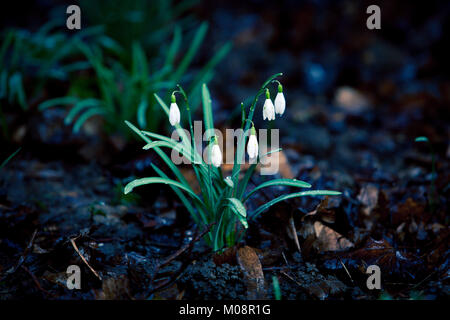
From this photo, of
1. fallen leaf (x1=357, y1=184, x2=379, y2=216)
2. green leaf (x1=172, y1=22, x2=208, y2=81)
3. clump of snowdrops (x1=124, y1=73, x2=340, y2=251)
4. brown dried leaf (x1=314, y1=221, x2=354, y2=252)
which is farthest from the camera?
green leaf (x1=172, y1=22, x2=208, y2=81)

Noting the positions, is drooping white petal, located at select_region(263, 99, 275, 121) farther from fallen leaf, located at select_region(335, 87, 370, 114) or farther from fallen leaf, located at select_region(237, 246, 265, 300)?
fallen leaf, located at select_region(335, 87, 370, 114)

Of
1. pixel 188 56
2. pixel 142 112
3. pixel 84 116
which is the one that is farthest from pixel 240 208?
pixel 188 56

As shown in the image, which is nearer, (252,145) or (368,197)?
(252,145)

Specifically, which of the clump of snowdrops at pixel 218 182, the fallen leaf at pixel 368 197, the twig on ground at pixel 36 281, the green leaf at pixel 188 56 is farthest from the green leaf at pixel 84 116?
the fallen leaf at pixel 368 197

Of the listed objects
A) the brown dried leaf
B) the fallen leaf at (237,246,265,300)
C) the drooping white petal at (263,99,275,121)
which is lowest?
the fallen leaf at (237,246,265,300)

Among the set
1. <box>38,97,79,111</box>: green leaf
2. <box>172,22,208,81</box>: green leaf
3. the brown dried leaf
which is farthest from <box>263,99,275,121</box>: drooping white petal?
<box>38,97,79,111</box>: green leaf

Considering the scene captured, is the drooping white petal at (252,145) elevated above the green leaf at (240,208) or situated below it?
above

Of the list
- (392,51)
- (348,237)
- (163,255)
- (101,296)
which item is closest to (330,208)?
(348,237)

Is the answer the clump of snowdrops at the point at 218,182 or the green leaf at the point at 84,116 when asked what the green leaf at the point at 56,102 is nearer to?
the green leaf at the point at 84,116

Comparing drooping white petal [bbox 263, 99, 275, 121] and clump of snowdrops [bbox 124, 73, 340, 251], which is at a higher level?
drooping white petal [bbox 263, 99, 275, 121]

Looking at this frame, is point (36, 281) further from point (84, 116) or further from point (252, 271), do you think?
point (84, 116)
